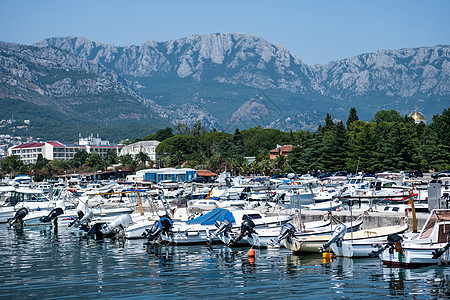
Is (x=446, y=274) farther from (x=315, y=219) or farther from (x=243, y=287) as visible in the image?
(x=315, y=219)

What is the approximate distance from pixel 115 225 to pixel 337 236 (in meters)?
18.2

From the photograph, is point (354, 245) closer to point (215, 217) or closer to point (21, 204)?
point (215, 217)

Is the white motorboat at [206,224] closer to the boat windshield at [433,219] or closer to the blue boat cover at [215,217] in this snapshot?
the blue boat cover at [215,217]

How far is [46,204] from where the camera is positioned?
2266 inches

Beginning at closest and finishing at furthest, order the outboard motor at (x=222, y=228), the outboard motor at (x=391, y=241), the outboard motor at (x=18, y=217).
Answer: the outboard motor at (x=391, y=241) < the outboard motor at (x=222, y=228) < the outboard motor at (x=18, y=217)

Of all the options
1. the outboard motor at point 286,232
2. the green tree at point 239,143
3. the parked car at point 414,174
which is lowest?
the outboard motor at point 286,232

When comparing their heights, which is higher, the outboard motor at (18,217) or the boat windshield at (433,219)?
the boat windshield at (433,219)

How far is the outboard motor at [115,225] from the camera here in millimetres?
Answer: 38656

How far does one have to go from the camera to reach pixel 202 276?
24312mm

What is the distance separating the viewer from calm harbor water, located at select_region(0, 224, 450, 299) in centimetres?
2091

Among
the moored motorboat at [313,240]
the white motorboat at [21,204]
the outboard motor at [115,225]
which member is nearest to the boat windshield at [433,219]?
the moored motorboat at [313,240]

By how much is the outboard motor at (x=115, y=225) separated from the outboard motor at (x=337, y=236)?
55.7 ft

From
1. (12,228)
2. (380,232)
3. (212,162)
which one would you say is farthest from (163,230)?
(212,162)

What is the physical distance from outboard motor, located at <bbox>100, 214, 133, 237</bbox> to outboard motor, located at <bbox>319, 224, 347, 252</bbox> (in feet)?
55.7
